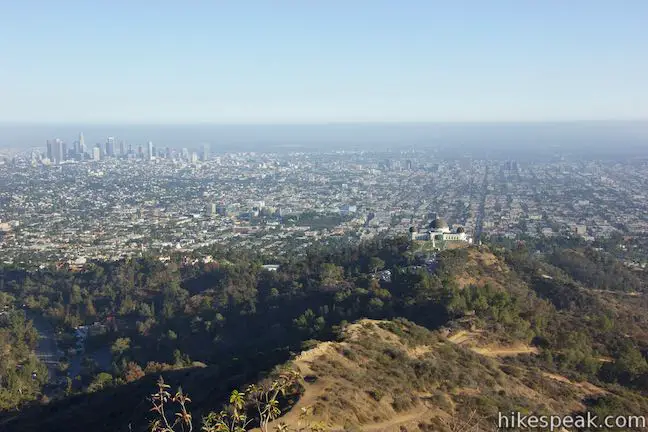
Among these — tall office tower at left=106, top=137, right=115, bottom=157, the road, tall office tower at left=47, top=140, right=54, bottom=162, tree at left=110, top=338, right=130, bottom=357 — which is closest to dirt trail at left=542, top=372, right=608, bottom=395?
tree at left=110, top=338, right=130, bottom=357

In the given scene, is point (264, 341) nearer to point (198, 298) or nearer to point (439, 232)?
point (198, 298)

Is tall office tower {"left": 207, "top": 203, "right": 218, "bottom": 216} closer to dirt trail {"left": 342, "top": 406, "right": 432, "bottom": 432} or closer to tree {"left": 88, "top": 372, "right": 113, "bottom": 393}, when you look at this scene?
tree {"left": 88, "top": 372, "right": 113, "bottom": 393}

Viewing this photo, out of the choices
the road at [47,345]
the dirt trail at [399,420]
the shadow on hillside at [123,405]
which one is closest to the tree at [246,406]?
the shadow on hillside at [123,405]

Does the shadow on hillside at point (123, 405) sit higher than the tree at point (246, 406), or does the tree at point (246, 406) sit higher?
the tree at point (246, 406)

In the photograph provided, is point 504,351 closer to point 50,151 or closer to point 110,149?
point 50,151

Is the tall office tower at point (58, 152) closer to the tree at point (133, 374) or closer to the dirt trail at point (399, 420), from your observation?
the tree at point (133, 374)

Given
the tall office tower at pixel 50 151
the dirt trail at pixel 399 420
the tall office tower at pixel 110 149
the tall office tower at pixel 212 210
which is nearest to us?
the dirt trail at pixel 399 420

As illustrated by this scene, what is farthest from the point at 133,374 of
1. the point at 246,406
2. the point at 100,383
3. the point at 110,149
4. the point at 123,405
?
the point at 110,149

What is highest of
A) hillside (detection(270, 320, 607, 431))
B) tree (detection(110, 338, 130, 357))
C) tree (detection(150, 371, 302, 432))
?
tree (detection(150, 371, 302, 432))

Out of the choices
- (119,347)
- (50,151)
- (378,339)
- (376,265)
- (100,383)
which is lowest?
(119,347)
